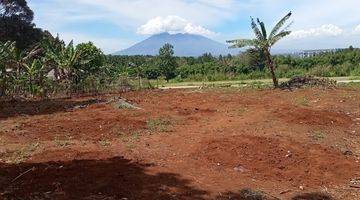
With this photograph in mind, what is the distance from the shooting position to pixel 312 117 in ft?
49.5

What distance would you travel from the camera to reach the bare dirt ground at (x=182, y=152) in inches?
313

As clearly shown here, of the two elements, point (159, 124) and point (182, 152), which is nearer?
point (182, 152)

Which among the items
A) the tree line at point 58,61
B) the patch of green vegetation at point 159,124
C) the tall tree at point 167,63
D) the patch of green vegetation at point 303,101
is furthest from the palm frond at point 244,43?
the tall tree at point 167,63

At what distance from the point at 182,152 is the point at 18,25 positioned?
25193 millimetres

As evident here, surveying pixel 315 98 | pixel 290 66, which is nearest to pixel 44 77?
pixel 315 98

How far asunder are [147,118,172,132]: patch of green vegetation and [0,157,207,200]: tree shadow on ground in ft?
14.4

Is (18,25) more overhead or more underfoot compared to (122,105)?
more overhead

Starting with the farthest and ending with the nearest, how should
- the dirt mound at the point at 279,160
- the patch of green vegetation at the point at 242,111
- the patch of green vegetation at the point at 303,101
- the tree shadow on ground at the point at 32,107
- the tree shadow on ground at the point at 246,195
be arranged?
the patch of green vegetation at the point at 303,101
the tree shadow on ground at the point at 32,107
the patch of green vegetation at the point at 242,111
the dirt mound at the point at 279,160
the tree shadow on ground at the point at 246,195

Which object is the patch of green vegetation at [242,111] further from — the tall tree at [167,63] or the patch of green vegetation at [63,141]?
the tall tree at [167,63]

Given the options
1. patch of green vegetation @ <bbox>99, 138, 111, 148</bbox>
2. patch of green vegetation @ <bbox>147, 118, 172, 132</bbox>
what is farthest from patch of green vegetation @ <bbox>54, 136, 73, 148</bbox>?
patch of green vegetation @ <bbox>147, 118, 172, 132</bbox>

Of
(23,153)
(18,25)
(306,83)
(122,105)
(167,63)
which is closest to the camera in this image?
(23,153)

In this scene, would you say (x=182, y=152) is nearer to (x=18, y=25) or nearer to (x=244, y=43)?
(x=244, y=43)

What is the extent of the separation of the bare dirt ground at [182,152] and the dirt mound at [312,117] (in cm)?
3

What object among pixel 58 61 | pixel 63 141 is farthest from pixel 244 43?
pixel 63 141
